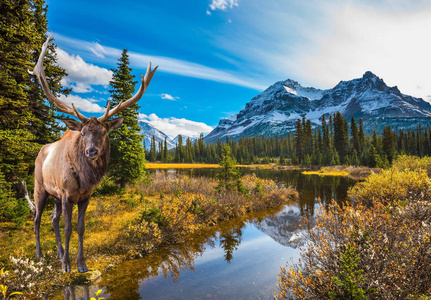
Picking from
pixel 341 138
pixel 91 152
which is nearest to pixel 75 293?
pixel 91 152

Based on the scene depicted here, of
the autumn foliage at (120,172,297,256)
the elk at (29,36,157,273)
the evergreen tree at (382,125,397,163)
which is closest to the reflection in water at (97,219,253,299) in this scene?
the autumn foliage at (120,172,297,256)

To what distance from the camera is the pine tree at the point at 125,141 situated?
1382 cm

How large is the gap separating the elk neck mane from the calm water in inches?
112

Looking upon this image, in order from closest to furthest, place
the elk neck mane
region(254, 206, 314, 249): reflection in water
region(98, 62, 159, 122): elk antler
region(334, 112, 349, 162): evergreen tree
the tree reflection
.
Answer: the elk neck mane → region(98, 62, 159, 122): elk antler → the tree reflection → region(254, 206, 314, 249): reflection in water → region(334, 112, 349, 162): evergreen tree

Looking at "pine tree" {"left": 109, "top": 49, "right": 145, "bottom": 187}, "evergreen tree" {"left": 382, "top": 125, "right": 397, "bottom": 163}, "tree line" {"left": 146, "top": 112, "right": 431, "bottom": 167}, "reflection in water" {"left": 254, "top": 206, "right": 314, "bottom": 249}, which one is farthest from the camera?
"tree line" {"left": 146, "top": 112, "right": 431, "bottom": 167}

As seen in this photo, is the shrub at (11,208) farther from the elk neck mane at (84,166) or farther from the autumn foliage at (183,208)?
the elk neck mane at (84,166)

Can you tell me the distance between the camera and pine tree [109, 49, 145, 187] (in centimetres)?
1382

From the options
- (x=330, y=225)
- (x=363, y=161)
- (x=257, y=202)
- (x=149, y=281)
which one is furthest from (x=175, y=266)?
(x=363, y=161)

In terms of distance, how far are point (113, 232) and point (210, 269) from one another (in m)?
4.05

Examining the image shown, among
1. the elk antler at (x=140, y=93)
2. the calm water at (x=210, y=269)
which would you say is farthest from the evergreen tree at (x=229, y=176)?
the elk antler at (x=140, y=93)

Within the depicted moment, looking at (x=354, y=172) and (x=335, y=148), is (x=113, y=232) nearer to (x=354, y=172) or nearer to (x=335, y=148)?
(x=354, y=172)

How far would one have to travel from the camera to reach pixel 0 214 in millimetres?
6520

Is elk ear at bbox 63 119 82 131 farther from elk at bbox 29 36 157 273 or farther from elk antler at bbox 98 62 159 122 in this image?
elk antler at bbox 98 62 159 122

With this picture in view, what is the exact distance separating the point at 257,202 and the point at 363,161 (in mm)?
46009
